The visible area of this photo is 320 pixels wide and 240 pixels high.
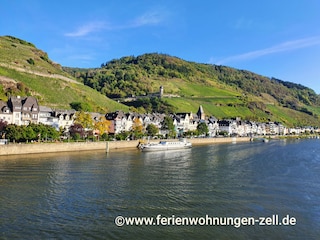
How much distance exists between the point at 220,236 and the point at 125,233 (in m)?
6.07

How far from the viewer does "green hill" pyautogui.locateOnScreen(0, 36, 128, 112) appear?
3861 inches

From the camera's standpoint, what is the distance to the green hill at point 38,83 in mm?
98075

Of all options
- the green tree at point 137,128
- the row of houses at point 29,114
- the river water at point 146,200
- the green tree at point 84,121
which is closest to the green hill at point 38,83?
the row of houses at point 29,114

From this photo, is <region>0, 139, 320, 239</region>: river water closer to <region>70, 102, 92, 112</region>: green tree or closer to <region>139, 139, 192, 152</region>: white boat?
<region>139, 139, 192, 152</region>: white boat

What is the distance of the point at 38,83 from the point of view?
109m

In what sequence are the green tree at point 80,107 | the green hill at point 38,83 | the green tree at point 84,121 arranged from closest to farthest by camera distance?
the green tree at point 84,121
the green hill at point 38,83
the green tree at point 80,107

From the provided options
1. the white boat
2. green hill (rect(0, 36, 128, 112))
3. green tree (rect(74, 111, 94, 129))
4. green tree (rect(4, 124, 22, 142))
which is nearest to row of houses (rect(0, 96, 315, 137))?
green tree (rect(74, 111, 94, 129))

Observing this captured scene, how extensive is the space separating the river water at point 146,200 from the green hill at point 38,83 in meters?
61.4

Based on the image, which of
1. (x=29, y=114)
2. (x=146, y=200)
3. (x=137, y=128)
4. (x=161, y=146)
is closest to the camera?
(x=146, y=200)

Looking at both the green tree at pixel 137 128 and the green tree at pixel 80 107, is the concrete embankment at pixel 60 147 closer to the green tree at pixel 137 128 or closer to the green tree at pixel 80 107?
the green tree at pixel 137 128

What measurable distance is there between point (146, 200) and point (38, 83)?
9517 centimetres

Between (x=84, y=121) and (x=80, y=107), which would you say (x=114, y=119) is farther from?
(x=84, y=121)

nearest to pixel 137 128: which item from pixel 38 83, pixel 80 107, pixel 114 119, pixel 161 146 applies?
pixel 114 119

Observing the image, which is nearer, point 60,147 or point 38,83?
point 60,147
